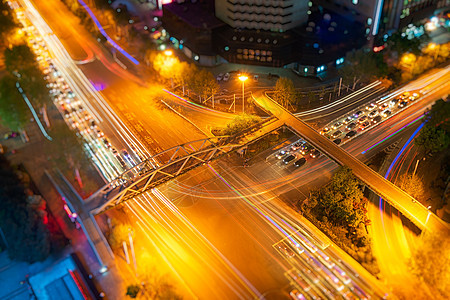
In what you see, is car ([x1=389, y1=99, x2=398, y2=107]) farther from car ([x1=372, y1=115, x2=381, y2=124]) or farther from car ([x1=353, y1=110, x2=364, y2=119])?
car ([x1=353, y1=110, x2=364, y2=119])

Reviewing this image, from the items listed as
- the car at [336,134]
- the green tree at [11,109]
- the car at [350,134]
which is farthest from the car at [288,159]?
the green tree at [11,109]

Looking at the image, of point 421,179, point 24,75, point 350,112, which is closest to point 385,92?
point 350,112

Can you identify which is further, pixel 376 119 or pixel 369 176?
pixel 376 119

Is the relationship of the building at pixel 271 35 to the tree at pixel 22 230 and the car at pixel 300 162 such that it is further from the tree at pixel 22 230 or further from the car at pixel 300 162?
the tree at pixel 22 230

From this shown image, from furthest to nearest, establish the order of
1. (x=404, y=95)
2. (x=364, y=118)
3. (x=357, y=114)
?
(x=404, y=95), (x=357, y=114), (x=364, y=118)

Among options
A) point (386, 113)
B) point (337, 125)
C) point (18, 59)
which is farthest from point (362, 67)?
point (18, 59)

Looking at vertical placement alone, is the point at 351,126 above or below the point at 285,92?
below

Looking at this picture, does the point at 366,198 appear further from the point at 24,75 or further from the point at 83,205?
the point at 24,75

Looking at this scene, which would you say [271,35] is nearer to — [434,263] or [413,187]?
[413,187]

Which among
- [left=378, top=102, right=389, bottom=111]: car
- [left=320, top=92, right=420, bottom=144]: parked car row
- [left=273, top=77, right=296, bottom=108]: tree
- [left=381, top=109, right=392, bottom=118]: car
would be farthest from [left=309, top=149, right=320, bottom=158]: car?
[left=378, top=102, right=389, bottom=111]: car
